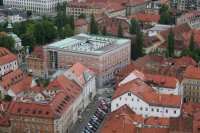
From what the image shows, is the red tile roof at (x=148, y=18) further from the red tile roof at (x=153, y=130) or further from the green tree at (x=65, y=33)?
the red tile roof at (x=153, y=130)

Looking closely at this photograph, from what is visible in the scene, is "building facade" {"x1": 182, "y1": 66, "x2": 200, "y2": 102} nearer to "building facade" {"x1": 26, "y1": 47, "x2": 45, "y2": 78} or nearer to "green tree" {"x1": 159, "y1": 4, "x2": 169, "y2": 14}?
"building facade" {"x1": 26, "y1": 47, "x2": 45, "y2": 78}

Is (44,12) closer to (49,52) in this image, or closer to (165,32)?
(165,32)

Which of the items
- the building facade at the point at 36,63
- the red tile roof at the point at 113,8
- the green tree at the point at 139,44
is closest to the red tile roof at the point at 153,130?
the building facade at the point at 36,63

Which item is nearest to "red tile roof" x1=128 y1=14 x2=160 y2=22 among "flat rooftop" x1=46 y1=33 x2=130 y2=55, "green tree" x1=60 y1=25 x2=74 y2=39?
"green tree" x1=60 y1=25 x2=74 y2=39

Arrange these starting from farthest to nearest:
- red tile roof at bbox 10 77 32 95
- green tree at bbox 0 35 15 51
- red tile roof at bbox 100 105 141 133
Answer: green tree at bbox 0 35 15 51, red tile roof at bbox 10 77 32 95, red tile roof at bbox 100 105 141 133

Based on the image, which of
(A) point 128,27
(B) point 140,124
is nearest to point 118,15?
(A) point 128,27

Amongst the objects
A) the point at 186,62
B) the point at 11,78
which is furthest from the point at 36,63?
the point at 186,62
